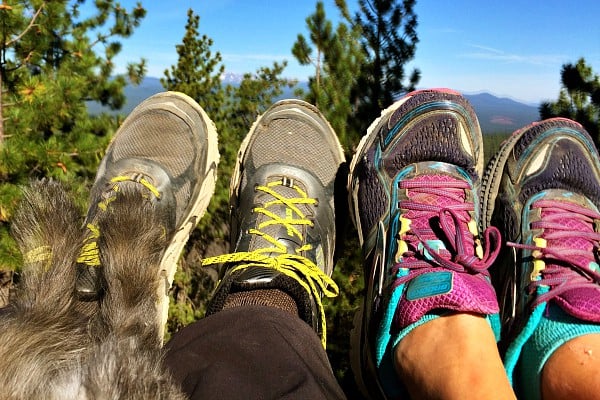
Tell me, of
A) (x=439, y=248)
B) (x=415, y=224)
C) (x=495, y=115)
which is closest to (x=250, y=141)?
(x=415, y=224)

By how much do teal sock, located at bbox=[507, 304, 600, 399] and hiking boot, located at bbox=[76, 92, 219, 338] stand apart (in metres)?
1.40

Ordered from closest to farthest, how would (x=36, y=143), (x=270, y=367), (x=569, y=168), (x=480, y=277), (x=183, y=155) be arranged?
(x=270, y=367) < (x=480, y=277) < (x=569, y=168) < (x=183, y=155) < (x=36, y=143)

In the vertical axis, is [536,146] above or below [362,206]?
above

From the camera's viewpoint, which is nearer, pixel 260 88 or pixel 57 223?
pixel 57 223

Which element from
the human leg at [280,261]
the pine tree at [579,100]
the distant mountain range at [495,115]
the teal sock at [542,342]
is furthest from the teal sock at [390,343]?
the pine tree at [579,100]

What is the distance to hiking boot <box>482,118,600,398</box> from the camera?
60.0 inches

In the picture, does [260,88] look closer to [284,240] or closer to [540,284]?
[284,240]

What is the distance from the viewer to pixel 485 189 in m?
2.17

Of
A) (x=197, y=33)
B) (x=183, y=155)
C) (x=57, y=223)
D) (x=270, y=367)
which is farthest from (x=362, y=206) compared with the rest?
(x=197, y=33)

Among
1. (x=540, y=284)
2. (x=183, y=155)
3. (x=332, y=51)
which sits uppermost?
(x=332, y=51)

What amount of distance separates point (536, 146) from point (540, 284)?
660 millimetres

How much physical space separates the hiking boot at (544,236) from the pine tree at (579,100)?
1.54 feet

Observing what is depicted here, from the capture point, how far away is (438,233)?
193cm

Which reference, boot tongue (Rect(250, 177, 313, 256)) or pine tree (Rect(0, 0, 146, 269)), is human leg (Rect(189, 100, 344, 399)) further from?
pine tree (Rect(0, 0, 146, 269))
